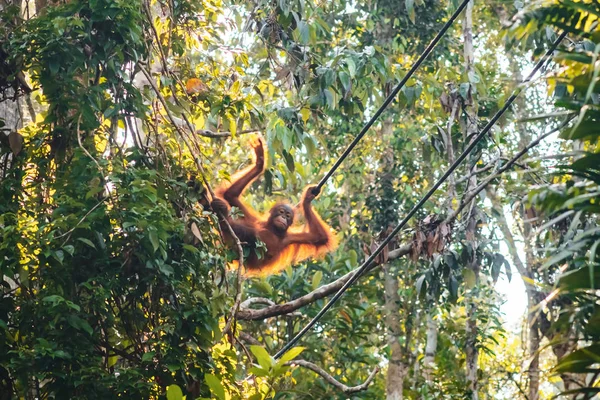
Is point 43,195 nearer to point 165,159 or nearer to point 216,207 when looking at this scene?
point 165,159

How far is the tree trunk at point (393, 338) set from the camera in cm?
681

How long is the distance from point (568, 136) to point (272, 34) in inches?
125

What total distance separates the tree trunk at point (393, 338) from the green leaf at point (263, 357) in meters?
3.99

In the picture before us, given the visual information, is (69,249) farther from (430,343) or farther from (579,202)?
(430,343)

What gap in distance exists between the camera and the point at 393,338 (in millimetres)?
7148

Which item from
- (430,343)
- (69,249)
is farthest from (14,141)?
(430,343)

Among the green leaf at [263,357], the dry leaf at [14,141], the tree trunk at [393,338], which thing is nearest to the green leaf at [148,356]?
the green leaf at [263,357]

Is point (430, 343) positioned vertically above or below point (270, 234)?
below

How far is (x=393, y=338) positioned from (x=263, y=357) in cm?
438

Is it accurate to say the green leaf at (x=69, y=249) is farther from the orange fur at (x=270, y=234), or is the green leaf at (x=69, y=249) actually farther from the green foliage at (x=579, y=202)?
the orange fur at (x=270, y=234)

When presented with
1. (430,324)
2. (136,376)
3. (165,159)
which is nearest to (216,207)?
(165,159)

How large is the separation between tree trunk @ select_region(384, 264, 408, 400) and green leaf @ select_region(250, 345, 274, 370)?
3990 mm

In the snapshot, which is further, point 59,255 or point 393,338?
point 393,338

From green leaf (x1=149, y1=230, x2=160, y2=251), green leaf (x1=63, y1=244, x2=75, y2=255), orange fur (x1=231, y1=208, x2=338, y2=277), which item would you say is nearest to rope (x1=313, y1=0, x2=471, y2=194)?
green leaf (x1=149, y1=230, x2=160, y2=251)
